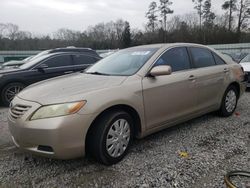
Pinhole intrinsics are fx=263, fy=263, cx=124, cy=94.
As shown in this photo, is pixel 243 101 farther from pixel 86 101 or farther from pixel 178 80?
pixel 86 101

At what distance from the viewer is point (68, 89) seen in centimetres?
328

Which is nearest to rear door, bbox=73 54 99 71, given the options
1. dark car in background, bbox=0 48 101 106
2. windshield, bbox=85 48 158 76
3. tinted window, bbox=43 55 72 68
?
dark car in background, bbox=0 48 101 106

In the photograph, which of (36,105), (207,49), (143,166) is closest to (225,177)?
(143,166)

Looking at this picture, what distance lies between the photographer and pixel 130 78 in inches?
141

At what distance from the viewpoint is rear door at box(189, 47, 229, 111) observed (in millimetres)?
4539

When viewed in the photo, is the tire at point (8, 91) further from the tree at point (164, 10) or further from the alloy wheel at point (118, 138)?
the tree at point (164, 10)

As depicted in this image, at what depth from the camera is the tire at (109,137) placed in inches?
123

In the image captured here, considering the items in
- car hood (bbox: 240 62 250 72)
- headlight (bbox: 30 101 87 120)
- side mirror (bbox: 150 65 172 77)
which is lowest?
car hood (bbox: 240 62 250 72)

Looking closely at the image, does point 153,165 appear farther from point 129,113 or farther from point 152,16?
point 152,16

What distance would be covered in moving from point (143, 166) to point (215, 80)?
2.41 m

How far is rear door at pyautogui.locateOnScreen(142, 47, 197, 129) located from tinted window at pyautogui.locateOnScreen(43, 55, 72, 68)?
4.79 m

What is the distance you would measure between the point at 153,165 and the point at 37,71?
216 inches

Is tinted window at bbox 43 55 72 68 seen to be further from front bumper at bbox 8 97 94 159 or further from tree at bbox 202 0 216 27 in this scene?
tree at bbox 202 0 216 27

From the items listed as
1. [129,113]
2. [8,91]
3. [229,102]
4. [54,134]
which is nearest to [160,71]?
[129,113]
